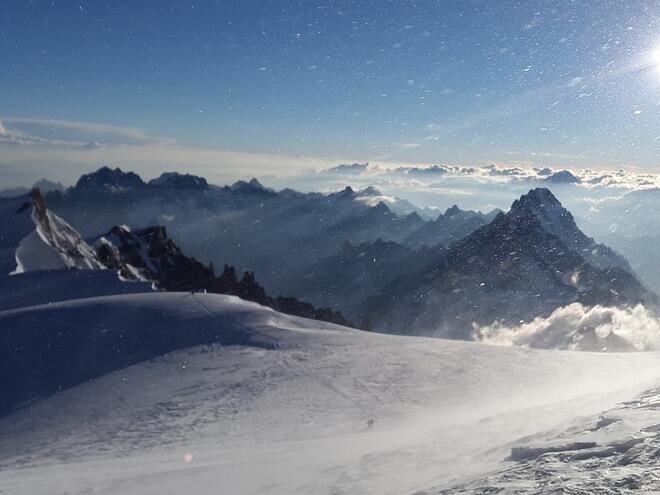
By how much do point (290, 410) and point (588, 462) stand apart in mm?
8234

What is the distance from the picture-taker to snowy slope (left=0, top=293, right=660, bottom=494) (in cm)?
997

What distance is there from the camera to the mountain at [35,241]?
5034 cm

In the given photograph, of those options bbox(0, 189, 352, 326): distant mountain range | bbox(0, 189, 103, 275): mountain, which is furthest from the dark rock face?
bbox(0, 189, 103, 275): mountain

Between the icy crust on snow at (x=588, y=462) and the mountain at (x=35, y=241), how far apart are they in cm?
4548

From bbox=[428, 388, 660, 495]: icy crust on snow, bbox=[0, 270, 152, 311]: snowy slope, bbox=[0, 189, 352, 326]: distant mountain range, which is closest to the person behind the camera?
bbox=[428, 388, 660, 495]: icy crust on snow

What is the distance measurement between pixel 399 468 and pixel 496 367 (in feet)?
31.3

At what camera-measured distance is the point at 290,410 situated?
14.2 meters

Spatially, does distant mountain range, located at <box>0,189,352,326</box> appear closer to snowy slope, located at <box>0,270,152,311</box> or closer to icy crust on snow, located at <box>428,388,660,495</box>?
snowy slope, located at <box>0,270,152,311</box>

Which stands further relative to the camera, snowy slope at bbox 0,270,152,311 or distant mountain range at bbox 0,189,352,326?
distant mountain range at bbox 0,189,352,326

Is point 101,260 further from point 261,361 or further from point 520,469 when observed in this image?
point 520,469

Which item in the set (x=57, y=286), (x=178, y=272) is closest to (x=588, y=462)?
(x=57, y=286)

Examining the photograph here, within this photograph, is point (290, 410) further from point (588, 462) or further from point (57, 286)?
point (57, 286)

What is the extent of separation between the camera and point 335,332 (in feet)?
76.4

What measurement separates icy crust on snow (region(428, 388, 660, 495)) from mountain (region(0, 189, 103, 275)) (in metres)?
45.5
